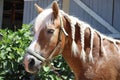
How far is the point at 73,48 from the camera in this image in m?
3.15

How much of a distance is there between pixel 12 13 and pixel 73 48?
8826mm

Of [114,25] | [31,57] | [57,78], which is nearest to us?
[31,57]

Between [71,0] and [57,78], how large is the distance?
10.6ft

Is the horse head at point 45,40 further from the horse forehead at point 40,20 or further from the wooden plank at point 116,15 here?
the wooden plank at point 116,15

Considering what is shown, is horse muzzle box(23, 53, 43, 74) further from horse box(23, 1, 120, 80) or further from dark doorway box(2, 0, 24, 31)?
dark doorway box(2, 0, 24, 31)

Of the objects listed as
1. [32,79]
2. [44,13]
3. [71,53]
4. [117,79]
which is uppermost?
[44,13]

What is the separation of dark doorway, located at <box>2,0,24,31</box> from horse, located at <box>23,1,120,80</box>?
864 cm

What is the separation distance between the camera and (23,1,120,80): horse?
9.96 ft

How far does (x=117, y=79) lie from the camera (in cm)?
311

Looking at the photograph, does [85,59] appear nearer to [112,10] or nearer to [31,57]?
[31,57]

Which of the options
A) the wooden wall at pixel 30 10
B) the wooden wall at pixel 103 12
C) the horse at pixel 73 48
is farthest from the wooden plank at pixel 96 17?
the horse at pixel 73 48

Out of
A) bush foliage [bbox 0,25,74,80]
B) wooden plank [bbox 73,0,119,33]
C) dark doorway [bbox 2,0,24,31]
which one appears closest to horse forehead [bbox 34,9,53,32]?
bush foliage [bbox 0,25,74,80]

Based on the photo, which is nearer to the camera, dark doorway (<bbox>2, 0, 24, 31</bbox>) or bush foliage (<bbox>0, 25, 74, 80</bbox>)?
bush foliage (<bbox>0, 25, 74, 80</bbox>)

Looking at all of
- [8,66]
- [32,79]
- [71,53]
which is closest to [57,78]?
[32,79]
